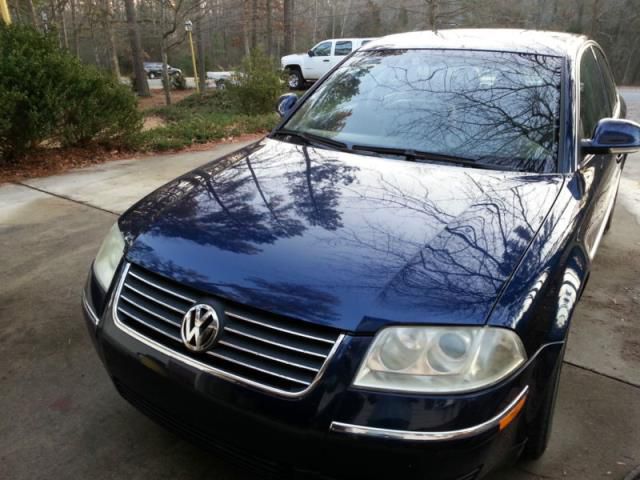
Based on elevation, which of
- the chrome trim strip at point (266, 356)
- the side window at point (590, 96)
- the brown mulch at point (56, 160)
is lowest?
the brown mulch at point (56, 160)

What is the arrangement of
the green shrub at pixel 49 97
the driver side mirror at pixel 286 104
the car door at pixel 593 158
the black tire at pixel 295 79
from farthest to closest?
the black tire at pixel 295 79 → the green shrub at pixel 49 97 → the driver side mirror at pixel 286 104 → the car door at pixel 593 158

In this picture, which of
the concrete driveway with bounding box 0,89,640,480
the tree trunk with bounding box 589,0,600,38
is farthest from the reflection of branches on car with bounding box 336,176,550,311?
the tree trunk with bounding box 589,0,600,38

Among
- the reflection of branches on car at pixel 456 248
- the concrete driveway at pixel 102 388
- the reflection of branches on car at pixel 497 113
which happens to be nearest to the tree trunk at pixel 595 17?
the concrete driveway at pixel 102 388

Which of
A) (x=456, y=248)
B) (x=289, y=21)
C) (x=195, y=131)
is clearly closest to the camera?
(x=456, y=248)

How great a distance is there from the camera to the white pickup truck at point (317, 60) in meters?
19.9

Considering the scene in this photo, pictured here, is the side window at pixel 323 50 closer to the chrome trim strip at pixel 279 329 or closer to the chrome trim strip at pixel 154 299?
the chrome trim strip at pixel 154 299

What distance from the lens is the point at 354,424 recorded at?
1.48 metres

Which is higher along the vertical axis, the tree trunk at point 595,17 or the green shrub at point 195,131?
the tree trunk at point 595,17

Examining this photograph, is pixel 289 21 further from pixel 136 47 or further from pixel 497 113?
pixel 497 113

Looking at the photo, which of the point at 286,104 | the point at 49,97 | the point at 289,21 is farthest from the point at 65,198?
the point at 289,21

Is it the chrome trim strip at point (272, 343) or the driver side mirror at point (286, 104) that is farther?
the driver side mirror at point (286, 104)

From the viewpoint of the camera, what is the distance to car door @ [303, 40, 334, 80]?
20.1 m

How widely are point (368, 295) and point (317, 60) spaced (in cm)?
1991

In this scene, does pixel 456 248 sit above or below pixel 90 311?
above
